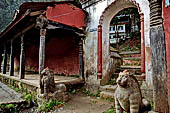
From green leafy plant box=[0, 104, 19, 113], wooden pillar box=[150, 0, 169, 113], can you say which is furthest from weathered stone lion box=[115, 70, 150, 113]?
green leafy plant box=[0, 104, 19, 113]

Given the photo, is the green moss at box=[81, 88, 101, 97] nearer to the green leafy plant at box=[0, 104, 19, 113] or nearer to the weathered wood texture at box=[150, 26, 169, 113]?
the green leafy plant at box=[0, 104, 19, 113]

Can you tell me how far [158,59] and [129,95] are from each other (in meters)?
0.81

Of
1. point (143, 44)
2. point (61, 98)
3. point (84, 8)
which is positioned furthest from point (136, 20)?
point (61, 98)

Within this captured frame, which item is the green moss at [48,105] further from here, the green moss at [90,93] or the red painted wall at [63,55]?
the red painted wall at [63,55]

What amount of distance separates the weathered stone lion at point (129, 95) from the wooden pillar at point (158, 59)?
0.29 metres

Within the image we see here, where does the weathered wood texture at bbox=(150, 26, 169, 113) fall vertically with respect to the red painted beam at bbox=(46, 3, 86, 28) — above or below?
below

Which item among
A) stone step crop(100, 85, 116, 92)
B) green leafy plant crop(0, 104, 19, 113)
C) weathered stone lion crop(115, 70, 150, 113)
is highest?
weathered stone lion crop(115, 70, 150, 113)

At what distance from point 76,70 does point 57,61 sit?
1.86 meters

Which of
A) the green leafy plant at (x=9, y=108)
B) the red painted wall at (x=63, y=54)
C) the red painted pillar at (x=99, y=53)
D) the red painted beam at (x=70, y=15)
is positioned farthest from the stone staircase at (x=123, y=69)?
the green leafy plant at (x=9, y=108)

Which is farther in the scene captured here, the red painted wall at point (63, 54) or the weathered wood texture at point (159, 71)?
the red painted wall at point (63, 54)

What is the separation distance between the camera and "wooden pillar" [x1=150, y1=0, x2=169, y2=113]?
83.0 inches

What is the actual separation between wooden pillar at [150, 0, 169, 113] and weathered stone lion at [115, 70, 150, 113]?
0.95ft

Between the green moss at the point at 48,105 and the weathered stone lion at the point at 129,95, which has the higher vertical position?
the weathered stone lion at the point at 129,95

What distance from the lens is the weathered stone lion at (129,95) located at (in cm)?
231
